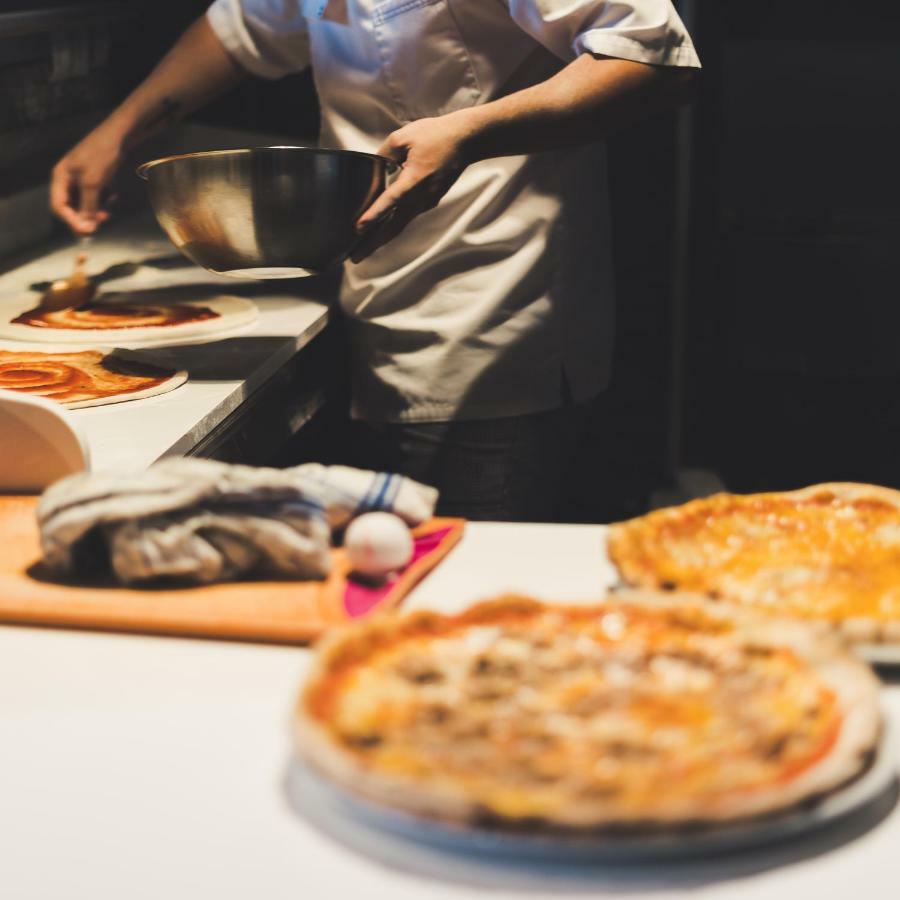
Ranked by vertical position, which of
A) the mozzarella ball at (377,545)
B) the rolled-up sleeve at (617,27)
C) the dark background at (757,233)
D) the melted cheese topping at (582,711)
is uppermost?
the rolled-up sleeve at (617,27)

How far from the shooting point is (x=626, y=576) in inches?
46.3

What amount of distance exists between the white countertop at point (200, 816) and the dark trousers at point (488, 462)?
3.91 feet

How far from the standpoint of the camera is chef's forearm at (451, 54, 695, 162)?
6.28 feet

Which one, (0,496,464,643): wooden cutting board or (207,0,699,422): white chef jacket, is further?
(207,0,699,422): white chef jacket

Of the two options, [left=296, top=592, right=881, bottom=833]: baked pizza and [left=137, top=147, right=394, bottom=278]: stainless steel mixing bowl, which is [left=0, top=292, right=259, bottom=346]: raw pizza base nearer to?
[left=137, top=147, right=394, bottom=278]: stainless steel mixing bowl

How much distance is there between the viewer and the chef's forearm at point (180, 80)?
8.21 ft

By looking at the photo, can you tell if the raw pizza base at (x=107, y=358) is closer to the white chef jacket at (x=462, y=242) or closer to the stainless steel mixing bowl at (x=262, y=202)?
the stainless steel mixing bowl at (x=262, y=202)

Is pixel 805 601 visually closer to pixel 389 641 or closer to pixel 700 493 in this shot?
pixel 389 641

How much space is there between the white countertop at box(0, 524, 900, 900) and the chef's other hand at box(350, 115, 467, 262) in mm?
865

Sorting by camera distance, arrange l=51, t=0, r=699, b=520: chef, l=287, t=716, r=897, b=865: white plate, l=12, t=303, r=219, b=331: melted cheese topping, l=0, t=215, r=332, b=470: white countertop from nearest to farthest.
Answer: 1. l=287, t=716, r=897, b=865: white plate
2. l=0, t=215, r=332, b=470: white countertop
3. l=51, t=0, r=699, b=520: chef
4. l=12, t=303, r=219, b=331: melted cheese topping

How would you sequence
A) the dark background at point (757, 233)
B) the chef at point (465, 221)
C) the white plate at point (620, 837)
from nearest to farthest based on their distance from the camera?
the white plate at point (620, 837) < the chef at point (465, 221) < the dark background at point (757, 233)

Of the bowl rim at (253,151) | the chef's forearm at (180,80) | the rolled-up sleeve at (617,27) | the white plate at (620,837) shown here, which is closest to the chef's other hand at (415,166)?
the bowl rim at (253,151)

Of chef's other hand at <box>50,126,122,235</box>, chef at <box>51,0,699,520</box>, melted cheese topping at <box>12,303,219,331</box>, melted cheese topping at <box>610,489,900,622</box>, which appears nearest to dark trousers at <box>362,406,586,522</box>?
chef at <box>51,0,699,520</box>

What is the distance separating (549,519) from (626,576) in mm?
1238
